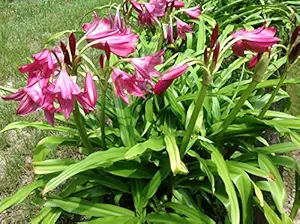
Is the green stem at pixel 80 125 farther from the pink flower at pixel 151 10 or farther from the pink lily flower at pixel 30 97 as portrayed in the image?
the pink flower at pixel 151 10

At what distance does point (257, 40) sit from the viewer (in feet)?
5.32

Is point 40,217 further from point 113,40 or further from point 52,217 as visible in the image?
point 113,40

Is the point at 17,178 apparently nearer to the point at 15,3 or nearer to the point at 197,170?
the point at 197,170

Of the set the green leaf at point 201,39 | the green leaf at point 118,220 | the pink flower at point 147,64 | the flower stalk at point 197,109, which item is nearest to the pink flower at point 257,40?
the flower stalk at point 197,109

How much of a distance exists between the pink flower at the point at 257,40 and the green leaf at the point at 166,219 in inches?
28.8

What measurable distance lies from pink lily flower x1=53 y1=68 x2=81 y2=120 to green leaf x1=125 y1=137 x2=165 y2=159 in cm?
42

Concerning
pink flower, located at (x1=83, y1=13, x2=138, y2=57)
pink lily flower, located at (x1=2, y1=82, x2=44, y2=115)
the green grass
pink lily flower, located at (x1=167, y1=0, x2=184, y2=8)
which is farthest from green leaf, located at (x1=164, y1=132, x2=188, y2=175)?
the green grass

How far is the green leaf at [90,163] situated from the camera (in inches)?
71.5

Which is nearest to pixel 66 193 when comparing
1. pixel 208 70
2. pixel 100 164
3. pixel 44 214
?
pixel 44 214

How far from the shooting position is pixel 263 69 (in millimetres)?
1754

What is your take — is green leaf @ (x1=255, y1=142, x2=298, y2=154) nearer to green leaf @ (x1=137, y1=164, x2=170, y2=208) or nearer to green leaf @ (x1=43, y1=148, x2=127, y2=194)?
green leaf @ (x1=137, y1=164, x2=170, y2=208)

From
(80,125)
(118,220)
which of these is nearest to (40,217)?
(118,220)

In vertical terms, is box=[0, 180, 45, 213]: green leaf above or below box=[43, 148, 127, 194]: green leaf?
below

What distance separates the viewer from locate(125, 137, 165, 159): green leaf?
75.2 inches
